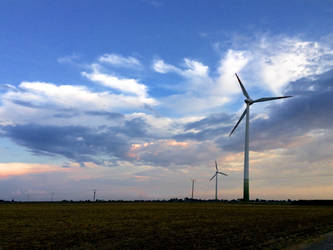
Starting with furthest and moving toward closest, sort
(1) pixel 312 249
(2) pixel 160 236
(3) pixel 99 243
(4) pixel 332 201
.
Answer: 1. (4) pixel 332 201
2. (2) pixel 160 236
3. (3) pixel 99 243
4. (1) pixel 312 249

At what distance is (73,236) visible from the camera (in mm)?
31641

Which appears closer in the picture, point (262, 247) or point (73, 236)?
point (262, 247)

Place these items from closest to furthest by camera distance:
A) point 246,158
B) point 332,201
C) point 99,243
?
point 99,243
point 246,158
point 332,201

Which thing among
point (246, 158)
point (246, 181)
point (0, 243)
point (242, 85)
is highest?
point (242, 85)

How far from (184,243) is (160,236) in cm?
498

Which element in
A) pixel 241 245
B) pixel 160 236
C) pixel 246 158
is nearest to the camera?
pixel 241 245

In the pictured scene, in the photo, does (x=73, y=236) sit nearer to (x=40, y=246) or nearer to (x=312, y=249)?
(x=40, y=246)

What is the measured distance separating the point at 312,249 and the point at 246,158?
356ft

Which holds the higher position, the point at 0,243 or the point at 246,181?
the point at 246,181

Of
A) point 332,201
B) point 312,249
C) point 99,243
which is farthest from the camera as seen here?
point 332,201

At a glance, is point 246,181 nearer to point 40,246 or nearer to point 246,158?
point 246,158

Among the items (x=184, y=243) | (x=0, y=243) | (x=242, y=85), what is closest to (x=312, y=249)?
(x=184, y=243)

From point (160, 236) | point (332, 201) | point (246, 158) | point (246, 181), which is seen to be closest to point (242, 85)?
point (246, 158)

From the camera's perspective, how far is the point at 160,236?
31156 millimetres
